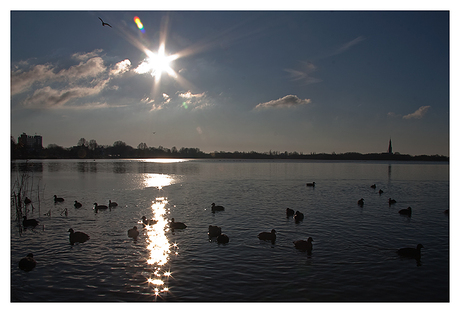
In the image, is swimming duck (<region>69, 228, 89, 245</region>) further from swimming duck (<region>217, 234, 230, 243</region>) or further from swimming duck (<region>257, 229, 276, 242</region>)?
swimming duck (<region>257, 229, 276, 242</region>)

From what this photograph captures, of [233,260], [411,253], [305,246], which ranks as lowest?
[233,260]

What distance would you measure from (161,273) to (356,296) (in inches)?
280

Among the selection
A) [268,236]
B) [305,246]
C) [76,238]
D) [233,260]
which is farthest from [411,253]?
[76,238]

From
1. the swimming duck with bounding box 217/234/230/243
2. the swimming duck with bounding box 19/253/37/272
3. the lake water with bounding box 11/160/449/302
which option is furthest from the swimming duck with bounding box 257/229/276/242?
the swimming duck with bounding box 19/253/37/272

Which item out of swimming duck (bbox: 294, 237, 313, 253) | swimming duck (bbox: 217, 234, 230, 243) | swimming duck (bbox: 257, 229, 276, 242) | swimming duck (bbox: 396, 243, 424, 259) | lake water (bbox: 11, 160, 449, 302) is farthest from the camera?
swimming duck (bbox: 257, 229, 276, 242)

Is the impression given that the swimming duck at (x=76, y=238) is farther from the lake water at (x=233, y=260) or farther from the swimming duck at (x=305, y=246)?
the swimming duck at (x=305, y=246)

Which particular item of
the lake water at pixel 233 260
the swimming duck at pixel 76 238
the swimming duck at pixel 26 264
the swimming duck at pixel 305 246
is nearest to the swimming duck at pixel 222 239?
the lake water at pixel 233 260

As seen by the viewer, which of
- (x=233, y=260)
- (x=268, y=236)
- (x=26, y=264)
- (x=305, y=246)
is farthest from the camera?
(x=268, y=236)

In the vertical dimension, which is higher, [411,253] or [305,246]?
[305,246]

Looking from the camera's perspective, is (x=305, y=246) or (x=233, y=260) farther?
(x=305, y=246)

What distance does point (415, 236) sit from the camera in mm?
17375

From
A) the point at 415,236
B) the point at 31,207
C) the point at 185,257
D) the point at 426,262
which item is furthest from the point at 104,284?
the point at 31,207

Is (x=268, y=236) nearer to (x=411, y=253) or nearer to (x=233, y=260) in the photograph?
(x=233, y=260)

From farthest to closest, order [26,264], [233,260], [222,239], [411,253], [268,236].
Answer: [268,236], [222,239], [411,253], [233,260], [26,264]
